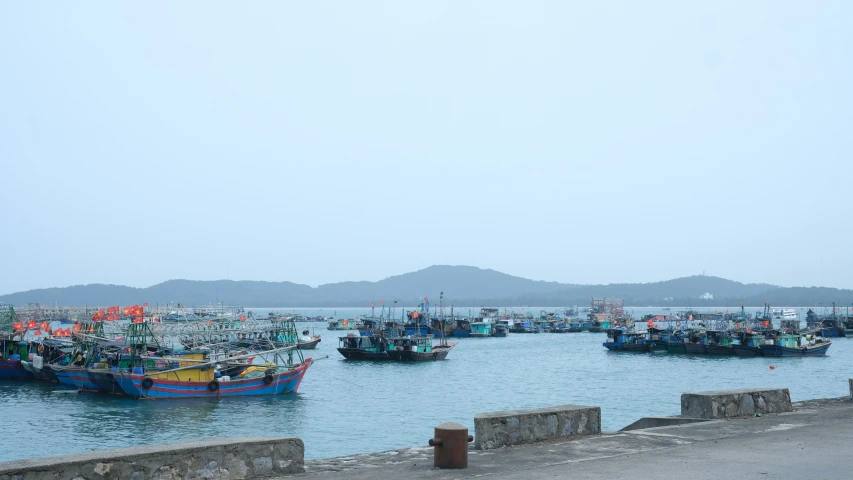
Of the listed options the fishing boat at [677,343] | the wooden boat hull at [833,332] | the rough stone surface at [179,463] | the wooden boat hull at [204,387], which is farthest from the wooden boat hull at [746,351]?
the rough stone surface at [179,463]

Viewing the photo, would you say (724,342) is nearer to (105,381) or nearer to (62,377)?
(105,381)

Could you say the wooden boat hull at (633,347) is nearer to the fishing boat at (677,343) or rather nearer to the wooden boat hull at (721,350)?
the fishing boat at (677,343)

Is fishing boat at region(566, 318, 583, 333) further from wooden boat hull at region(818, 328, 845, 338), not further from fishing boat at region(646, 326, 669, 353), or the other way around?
fishing boat at region(646, 326, 669, 353)

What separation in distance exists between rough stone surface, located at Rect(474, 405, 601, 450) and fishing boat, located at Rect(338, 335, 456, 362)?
210 feet

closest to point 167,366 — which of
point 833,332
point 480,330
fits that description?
point 480,330

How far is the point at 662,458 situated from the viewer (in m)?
10.4

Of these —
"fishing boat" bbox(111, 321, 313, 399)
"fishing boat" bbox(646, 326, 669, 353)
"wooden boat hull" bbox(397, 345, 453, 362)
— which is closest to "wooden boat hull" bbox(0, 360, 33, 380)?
"fishing boat" bbox(111, 321, 313, 399)

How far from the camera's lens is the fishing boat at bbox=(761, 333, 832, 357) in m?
79.8

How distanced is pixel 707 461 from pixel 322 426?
29659 millimetres

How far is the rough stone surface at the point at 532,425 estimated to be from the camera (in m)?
11.2

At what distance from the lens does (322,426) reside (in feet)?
124

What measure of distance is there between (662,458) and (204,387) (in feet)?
122

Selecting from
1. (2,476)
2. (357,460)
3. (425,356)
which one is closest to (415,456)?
(357,460)

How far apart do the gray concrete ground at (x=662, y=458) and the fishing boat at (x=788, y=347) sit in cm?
7312
